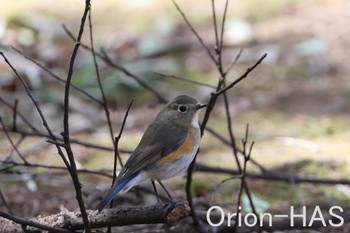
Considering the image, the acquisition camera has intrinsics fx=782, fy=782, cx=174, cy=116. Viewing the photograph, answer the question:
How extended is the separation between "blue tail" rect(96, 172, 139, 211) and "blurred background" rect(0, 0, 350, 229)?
36.9 inches

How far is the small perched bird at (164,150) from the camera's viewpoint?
3.27m

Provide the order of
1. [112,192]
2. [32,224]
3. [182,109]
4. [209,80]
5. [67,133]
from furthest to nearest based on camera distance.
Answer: [209,80] < [182,109] < [112,192] < [32,224] < [67,133]

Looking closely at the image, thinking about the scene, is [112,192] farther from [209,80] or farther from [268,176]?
[209,80]

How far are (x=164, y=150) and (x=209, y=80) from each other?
3.33 meters

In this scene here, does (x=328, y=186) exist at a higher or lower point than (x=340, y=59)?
lower

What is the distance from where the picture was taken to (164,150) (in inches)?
134

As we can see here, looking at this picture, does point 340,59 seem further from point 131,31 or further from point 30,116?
point 30,116

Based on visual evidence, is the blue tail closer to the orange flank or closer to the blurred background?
the orange flank

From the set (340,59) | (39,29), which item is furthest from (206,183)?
(39,29)

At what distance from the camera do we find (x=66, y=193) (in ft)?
16.3

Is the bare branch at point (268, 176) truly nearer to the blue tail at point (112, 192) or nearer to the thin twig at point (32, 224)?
the blue tail at point (112, 192)

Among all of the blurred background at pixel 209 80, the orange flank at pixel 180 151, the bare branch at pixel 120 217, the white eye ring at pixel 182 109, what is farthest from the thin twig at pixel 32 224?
the blurred background at pixel 209 80

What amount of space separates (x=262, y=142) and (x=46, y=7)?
425 centimetres

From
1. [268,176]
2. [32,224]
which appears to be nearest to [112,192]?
[32,224]
